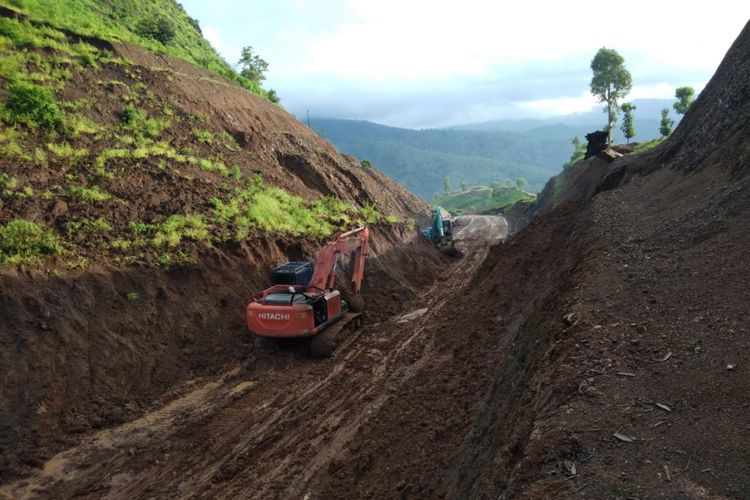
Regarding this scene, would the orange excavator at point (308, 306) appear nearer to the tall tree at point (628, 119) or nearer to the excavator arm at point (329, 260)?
the excavator arm at point (329, 260)

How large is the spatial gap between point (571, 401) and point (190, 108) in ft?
77.9

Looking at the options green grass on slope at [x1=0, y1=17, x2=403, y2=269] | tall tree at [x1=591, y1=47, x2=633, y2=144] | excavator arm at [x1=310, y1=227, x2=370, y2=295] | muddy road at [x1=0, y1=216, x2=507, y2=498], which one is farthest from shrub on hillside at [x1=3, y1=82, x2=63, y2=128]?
tall tree at [x1=591, y1=47, x2=633, y2=144]

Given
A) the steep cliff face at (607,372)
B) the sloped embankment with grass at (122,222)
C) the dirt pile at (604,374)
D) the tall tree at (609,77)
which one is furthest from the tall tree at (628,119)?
the dirt pile at (604,374)

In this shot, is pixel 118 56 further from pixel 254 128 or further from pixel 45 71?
pixel 254 128

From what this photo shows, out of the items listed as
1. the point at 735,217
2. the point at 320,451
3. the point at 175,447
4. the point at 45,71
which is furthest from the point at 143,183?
the point at 735,217

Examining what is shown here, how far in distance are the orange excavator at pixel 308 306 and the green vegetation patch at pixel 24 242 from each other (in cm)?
534

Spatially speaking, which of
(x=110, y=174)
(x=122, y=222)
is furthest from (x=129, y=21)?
(x=122, y=222)

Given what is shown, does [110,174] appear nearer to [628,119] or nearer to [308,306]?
[308,306]

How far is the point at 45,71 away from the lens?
1977 cm

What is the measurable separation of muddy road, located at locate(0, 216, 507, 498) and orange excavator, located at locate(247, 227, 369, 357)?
73 cm

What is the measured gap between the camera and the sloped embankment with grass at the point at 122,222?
1088 cm

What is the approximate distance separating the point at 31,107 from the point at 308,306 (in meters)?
12.7

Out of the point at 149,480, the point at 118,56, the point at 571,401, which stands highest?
the point at 118,56

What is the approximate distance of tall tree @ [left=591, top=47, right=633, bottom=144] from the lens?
58094mm
